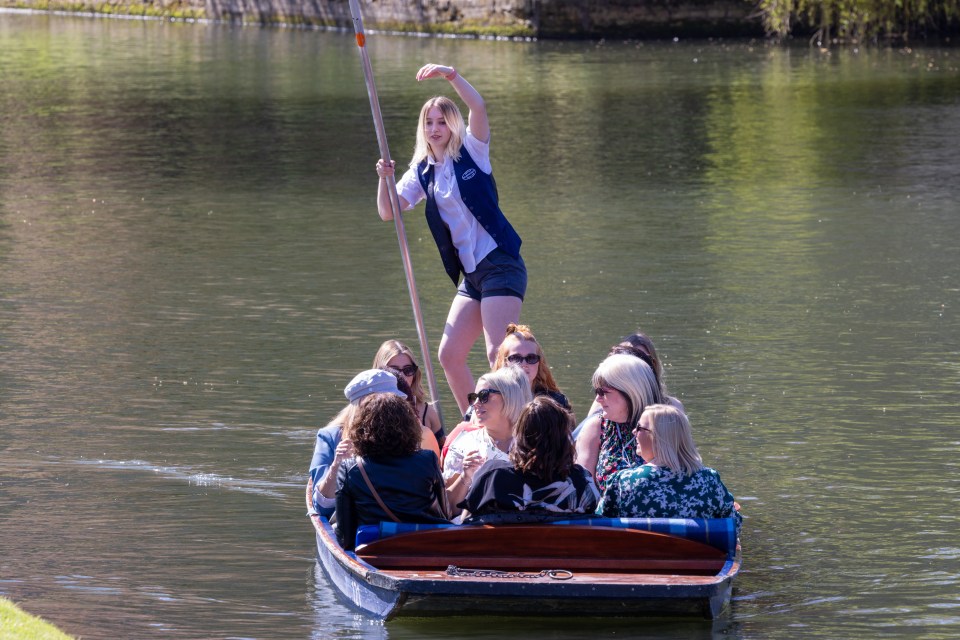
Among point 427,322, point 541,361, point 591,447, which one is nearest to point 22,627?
point 591,447

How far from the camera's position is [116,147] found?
21.8 meters

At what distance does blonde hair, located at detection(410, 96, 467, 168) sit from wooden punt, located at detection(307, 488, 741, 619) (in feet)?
8.46

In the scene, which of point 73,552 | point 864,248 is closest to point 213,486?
point 73,552

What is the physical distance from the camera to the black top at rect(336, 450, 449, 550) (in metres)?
6.79

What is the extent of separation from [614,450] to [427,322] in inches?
199

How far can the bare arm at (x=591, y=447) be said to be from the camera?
24.4ft

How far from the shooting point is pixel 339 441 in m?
7.32

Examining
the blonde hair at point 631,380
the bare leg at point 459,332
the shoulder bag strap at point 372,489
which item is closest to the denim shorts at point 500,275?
the bare leg at point 459,332

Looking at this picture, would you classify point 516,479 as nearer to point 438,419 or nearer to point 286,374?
point 438,419

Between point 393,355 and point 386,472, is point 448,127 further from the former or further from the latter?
point 386,472

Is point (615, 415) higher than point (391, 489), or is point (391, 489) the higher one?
point (615, 415)

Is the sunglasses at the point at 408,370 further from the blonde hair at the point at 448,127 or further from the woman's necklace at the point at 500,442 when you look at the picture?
the blonde hair at the point at 448,127

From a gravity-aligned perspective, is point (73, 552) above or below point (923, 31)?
below

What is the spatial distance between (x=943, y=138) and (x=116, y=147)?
1087 cm
